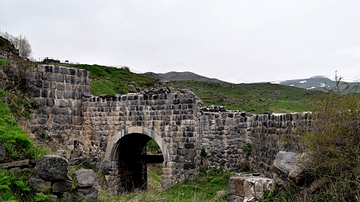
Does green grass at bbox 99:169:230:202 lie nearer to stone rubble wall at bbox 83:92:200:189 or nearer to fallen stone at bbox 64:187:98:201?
stone rubble wall at bbox 83:92:200:189

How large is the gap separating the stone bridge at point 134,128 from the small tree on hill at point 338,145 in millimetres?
4741

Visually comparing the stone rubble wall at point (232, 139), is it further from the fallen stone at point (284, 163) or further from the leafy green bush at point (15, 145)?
the leafy green bush at point (15, 145)

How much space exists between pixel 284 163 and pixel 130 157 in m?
9.11

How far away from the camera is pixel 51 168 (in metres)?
6.66

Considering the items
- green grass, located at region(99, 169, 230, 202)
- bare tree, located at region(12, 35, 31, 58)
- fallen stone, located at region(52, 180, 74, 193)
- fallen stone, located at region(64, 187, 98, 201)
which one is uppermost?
bare tree, located at region(12, 35, 31, 58)

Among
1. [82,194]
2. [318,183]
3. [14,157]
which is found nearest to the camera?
[318,183]

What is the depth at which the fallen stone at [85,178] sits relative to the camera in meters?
7.23

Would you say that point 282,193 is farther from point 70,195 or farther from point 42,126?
point 42,126

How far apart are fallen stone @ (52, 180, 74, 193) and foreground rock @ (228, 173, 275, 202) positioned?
11.6 feet

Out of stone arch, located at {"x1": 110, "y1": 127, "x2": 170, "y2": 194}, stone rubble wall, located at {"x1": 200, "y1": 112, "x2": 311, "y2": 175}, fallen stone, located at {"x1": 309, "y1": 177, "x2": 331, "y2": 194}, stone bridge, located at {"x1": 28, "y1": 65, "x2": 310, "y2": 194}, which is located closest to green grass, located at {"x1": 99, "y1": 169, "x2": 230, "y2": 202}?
stone bridge, located at {"x1": 28, "y1": 65, "x2": 310, "y2": 194}

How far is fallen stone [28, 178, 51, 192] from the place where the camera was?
6.59m

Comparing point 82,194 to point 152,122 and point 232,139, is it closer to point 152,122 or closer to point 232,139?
point 152,122

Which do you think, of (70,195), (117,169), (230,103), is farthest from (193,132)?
(230,103)

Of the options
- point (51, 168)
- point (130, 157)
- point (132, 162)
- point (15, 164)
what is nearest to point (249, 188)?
point (51, 168)
